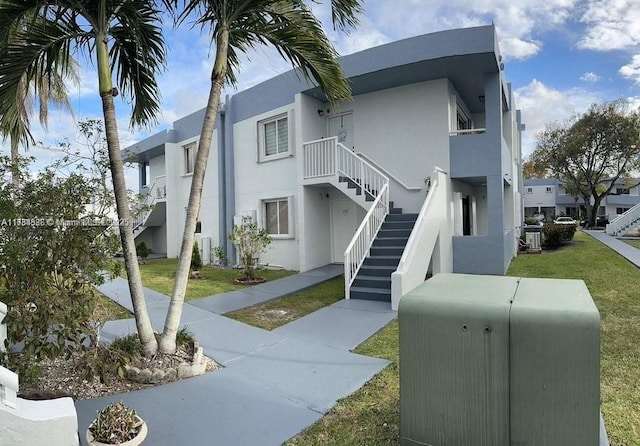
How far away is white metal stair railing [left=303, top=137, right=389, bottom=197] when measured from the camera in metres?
11.4

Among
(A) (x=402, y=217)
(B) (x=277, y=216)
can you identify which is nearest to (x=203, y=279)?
(B) (x=277, y=216)

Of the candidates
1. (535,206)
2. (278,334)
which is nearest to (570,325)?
(278,334)

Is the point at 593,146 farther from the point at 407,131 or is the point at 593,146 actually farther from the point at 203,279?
the point at 203,279

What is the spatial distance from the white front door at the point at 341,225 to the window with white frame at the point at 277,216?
1.73 m

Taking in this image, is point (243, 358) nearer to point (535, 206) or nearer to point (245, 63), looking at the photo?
point (245, 63)

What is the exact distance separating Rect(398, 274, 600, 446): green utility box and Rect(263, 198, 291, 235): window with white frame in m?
11.0

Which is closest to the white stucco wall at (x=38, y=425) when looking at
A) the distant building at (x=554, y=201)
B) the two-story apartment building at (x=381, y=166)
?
the two-story apartment building at (x=381, y=166)

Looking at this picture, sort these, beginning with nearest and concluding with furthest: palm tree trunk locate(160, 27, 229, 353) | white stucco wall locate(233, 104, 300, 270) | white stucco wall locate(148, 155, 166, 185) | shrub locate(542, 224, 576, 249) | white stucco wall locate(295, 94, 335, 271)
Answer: palm tree trunk locate(160, 27, 229, 353) → white stucco wall locate(295, 94, 335, 271) → white stucco wall locate(233, 104, 300, 270) → shrub locate(542, 224, 576, 249) → white stucco wall locate(148, 155, 166, 185)

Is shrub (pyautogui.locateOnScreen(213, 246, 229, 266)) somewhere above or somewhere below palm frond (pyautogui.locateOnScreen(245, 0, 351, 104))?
below

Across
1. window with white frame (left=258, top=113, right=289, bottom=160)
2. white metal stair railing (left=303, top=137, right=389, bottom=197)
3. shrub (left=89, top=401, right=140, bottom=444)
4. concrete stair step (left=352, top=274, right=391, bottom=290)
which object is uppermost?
window with white frame (left=258, top=113, right=289, bottom=160)

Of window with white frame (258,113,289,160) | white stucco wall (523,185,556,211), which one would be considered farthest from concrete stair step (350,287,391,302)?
white stucco wall (523,185,556,211)

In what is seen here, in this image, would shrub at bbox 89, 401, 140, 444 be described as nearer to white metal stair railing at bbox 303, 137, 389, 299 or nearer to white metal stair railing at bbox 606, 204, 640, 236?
white metal stair railing at bbox 303, 137, 389, 299

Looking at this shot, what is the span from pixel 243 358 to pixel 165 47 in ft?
15.5

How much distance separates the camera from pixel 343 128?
13.5 meters
